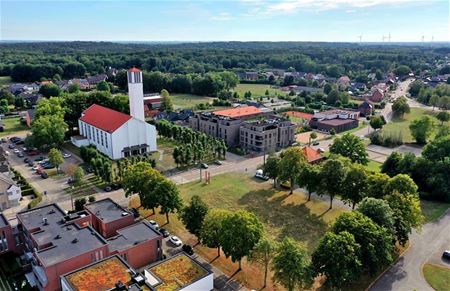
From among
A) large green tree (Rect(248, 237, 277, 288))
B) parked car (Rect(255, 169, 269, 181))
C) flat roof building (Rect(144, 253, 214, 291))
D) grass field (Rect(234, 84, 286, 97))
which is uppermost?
grass field (Rect(234, 84, 286, 97))

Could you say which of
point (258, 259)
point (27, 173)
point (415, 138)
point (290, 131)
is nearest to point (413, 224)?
point (258, 259)

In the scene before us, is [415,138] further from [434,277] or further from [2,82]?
[2,82]

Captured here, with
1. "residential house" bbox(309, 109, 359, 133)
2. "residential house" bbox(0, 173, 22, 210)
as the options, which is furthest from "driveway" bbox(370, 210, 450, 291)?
"residential house" bbox(0, 173, 22, 210)

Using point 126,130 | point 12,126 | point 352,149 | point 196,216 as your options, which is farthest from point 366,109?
point 12,126

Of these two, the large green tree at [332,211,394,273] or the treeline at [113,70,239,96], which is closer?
the large green tree at [332,211,394,273]

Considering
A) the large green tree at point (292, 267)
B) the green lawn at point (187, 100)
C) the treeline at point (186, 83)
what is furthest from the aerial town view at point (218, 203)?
the treeline at point (186, 83)

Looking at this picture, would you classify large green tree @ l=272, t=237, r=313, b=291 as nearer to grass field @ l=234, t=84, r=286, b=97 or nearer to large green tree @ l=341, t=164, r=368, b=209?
large green tree @ l=341, t=164, r=368, b=209
